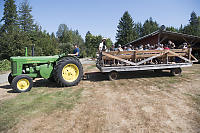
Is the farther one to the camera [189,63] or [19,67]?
[189,63]

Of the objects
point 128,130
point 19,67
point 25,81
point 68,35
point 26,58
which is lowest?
point 128,130

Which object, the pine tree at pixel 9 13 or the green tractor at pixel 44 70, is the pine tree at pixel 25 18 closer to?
the pine tree at pixel 9 13

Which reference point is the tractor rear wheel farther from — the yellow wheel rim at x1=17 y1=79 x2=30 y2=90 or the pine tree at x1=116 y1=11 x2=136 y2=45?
the pine tree at x1=116 y1=11 x2=136 y2=45

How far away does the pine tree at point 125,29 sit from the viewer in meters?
47.3

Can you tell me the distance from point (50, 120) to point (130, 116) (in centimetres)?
179

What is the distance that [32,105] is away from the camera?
12.0 feet

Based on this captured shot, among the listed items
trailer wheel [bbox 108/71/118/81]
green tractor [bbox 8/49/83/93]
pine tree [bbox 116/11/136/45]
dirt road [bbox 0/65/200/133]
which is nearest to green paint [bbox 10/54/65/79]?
green tractor [bbox 8/49/83/93]

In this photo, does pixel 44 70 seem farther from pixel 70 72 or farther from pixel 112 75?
pixel 112 75

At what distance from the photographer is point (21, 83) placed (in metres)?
4.89

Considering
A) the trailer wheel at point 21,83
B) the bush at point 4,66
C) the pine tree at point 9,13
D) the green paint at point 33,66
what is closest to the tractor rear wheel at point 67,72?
the green paint at point 33,66

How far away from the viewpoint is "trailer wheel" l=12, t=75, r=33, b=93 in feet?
15.5

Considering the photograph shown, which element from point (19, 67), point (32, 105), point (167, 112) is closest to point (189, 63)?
point (167, 112)

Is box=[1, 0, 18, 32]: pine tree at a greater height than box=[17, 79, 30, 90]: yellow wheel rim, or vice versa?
box=[1, 0, 18, 32]: pine tree

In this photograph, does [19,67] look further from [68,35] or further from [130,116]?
[68,35]
